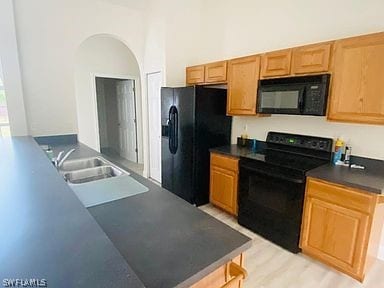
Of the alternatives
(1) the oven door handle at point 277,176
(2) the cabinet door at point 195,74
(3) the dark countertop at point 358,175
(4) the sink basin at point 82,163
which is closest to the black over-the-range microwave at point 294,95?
(3) the dark countertop at point 358,175

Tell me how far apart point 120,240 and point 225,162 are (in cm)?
213

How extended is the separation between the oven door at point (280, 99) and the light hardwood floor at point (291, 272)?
1.47 m

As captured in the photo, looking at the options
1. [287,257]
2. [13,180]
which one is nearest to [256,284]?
[287,257]

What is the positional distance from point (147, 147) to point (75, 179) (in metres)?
2.60

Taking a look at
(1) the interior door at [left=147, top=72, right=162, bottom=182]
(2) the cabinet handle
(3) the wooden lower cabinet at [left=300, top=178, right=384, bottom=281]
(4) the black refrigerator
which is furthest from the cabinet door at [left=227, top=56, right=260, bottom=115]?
(2) the cabinet handle

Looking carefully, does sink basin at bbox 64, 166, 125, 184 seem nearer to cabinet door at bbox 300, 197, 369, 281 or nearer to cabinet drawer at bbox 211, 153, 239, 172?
cabinet drawer at bbox 211, 153, 239, 172

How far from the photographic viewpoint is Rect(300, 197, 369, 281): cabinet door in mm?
1781

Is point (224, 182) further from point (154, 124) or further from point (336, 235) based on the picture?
point (154, 124)

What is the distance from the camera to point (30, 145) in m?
2.21

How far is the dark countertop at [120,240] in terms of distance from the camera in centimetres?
54

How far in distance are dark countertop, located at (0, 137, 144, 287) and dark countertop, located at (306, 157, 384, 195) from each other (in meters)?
1.87

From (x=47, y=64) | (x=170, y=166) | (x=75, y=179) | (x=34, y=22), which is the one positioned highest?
(x=34, y=22)

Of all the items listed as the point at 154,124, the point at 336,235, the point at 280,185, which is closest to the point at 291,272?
the point at 336,235

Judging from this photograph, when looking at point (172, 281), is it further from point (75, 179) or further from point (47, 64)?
point (47, 64)
